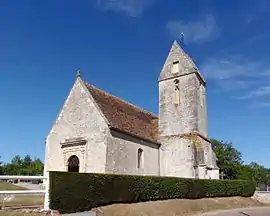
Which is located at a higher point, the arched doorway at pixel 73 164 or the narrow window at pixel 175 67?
the narrow window at pixel 175 67

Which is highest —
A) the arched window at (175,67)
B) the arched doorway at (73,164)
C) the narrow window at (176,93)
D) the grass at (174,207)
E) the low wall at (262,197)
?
the arched window at (175,67)

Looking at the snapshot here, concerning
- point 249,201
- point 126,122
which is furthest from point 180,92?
point 249,201

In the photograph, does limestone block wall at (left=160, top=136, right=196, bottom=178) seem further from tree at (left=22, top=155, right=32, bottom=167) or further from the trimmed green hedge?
tree at (left=22, top=155, right=32, bottom=167)

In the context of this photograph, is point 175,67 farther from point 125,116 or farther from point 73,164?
point 73,164

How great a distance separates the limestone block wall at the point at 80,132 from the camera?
2536cm

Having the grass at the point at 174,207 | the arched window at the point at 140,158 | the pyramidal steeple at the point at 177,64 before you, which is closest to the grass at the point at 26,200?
the grass at the point at 174,207

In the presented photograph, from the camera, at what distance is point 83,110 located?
1081 inches

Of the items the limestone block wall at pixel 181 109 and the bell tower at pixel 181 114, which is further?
the limestone block wall at pixel 181 109

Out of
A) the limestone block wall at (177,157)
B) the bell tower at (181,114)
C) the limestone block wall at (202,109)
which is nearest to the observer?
the limestone block wall at (177,157)

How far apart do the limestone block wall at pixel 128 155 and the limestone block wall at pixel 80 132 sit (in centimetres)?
65

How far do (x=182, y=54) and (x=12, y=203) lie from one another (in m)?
25.7

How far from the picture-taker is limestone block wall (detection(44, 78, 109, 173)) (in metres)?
25.4

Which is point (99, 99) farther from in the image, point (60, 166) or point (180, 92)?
point (180, 92)

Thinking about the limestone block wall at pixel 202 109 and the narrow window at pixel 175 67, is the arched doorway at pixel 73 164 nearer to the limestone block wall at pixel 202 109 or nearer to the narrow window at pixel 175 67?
the limestone block wall at pixel 202 109
